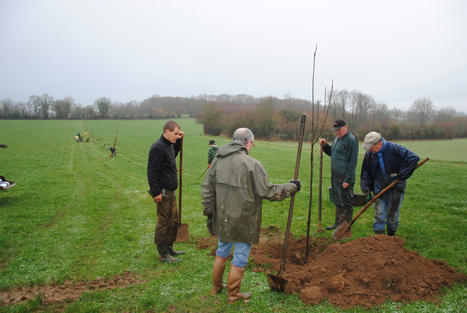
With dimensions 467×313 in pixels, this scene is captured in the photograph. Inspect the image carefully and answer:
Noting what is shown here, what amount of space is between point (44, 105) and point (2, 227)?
265 feet

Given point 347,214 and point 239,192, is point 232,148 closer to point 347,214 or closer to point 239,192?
point 239,192

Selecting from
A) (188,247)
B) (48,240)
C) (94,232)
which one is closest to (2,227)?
(48,240)

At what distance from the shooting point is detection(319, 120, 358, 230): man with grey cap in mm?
6156

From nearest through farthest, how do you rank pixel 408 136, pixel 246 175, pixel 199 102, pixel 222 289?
pixel 246 175
pixel 222 289
pixel 408 136
pixel 199 102

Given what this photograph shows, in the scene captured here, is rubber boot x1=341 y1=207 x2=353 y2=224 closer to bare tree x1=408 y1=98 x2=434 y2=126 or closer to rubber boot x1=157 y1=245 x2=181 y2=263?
rubber boot x1=157 y1=245 x2=181 y2=263

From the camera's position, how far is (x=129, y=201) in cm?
1095

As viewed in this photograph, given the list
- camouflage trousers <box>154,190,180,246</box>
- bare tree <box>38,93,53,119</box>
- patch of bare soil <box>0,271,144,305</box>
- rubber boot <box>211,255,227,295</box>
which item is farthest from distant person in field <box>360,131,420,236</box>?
bare tree <box>38,93,53,119</box>

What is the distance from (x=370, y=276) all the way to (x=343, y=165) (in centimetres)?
279

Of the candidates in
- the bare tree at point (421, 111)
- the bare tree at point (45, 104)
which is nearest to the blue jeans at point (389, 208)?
the bare tree at point (421, 111)

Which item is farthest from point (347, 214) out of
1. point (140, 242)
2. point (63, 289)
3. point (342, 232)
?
point (63, 289)

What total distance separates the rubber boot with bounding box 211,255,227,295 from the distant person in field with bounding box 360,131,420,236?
3375 mm

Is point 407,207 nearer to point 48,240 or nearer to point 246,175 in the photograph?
point 246,175

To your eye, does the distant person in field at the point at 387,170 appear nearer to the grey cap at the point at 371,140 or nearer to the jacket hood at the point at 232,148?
the grey cap at the point at 371,140

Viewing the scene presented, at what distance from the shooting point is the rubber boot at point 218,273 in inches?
154
